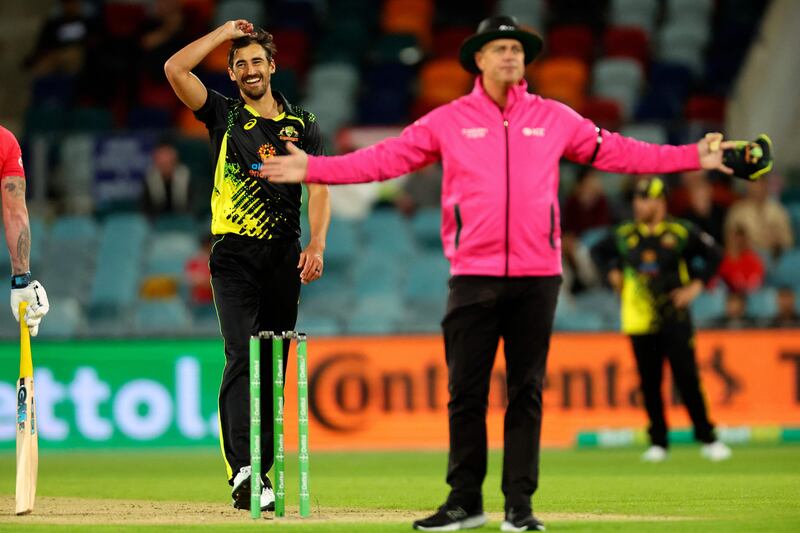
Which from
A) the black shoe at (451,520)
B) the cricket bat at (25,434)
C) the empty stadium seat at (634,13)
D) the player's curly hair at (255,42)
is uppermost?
the empty stadium seat at (634,13)

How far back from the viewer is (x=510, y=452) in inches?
262

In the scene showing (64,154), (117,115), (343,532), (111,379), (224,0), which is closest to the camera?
(343,532)

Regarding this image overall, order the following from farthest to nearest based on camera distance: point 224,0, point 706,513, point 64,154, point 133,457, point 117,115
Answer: point 224,0 < point 117,115 < point 64,154 < point 133,457 < point 706,513

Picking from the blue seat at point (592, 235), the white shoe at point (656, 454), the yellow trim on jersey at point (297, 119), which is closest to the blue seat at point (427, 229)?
the blue seat at point (592, 235)

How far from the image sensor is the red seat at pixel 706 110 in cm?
1864

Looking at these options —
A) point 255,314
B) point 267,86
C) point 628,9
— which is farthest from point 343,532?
point 628,9

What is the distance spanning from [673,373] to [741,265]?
397cm

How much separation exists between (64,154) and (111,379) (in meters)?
4.35

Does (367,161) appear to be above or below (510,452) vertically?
above

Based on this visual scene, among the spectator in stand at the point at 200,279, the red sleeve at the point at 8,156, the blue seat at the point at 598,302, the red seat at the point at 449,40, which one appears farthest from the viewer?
the red seat at the point at 449,40

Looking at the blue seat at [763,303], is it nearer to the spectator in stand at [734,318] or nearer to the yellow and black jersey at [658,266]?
the spectator in stand at [734,318]

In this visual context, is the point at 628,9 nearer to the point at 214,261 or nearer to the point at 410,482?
the point at 410,482

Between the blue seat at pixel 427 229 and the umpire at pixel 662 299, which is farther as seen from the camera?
the blue seat at pixel 427 229

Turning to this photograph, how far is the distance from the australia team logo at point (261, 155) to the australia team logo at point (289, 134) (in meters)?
0.08
